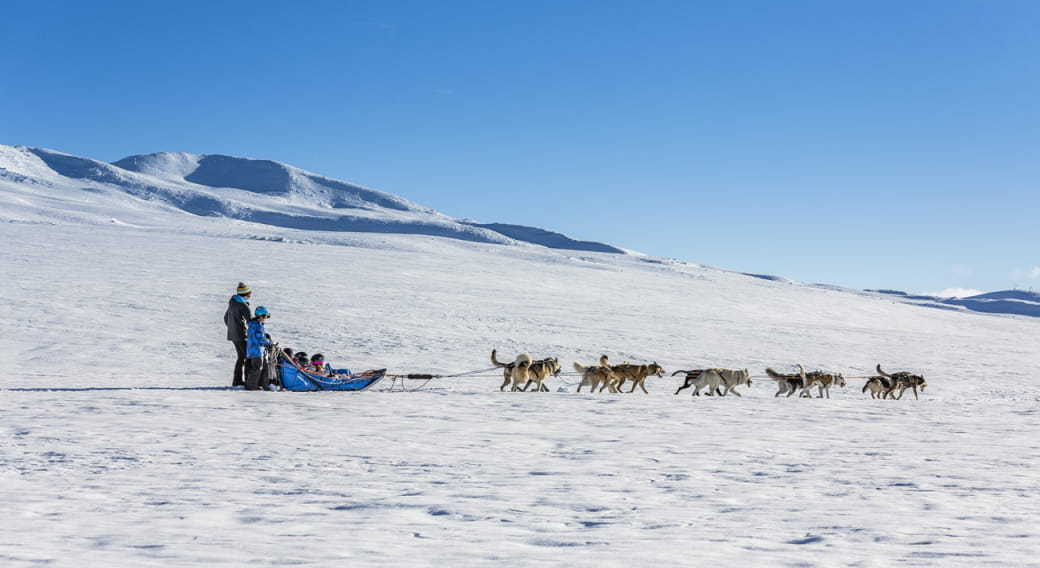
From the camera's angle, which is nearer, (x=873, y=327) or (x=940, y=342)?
(x=940, y=342)

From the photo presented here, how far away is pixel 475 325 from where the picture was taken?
21953mm

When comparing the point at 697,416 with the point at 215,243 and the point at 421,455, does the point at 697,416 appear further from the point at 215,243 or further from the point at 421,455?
the point at 215,243

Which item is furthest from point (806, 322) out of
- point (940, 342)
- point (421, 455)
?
point (421, 455)

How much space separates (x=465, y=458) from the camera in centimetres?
652

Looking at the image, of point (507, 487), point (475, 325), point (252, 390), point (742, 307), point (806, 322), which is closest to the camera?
point (507, 487)

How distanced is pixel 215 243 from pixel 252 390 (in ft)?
104

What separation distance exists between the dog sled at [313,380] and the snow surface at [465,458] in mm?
308

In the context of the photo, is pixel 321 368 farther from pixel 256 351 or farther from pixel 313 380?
pixel 256 351

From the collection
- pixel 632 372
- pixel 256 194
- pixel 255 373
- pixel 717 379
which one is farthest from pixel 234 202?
pixel 717 379

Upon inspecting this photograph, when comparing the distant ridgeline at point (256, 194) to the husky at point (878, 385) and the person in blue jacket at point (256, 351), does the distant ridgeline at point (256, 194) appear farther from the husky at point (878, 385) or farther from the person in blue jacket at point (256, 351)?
the husky at point (878, 385)

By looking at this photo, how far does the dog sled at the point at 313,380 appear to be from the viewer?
36.3 ft

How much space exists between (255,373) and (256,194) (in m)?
123

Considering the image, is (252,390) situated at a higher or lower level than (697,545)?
lower

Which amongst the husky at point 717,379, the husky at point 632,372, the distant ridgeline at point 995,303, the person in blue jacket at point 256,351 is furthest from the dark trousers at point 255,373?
the distant ridgeline at point 995,303
